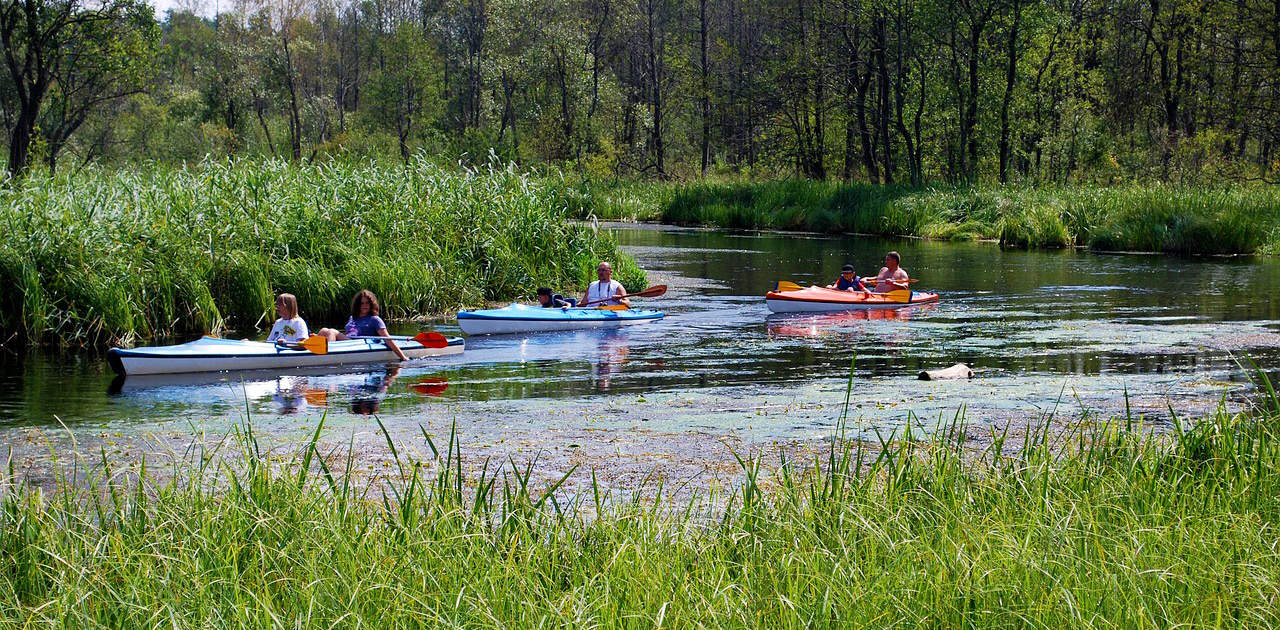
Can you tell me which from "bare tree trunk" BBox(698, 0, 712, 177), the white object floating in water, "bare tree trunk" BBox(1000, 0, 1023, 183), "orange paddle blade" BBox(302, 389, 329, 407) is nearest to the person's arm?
"orange paddle blade" BBox(302, 389, 329, 407)

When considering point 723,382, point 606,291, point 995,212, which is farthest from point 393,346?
point 995,212

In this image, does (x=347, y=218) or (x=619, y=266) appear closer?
(x=347, y=218)

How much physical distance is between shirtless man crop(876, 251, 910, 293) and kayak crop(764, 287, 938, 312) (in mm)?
339

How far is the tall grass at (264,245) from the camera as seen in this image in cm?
1256

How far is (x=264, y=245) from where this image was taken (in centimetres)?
1430

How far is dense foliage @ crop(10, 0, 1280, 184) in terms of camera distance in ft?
124

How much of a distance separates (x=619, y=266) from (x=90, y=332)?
796 centimetres

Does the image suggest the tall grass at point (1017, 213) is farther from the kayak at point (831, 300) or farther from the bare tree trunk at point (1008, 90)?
the kayak at point (831, 300)

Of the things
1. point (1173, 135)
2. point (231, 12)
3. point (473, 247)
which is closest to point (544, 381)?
point (473, 247)

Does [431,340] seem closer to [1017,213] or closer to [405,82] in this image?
[1017,213]

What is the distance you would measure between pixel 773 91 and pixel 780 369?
34.6 m

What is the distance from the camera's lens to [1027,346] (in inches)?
505

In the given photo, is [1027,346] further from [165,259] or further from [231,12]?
[231,12]

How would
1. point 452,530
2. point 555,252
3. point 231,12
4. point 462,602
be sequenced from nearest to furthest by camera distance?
point 462,602
point 452,530
point 555,252
point 231,12
